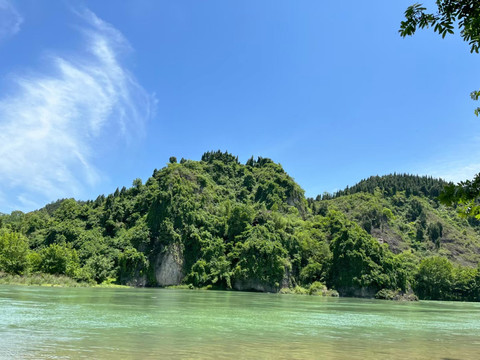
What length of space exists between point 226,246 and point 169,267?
16691mm

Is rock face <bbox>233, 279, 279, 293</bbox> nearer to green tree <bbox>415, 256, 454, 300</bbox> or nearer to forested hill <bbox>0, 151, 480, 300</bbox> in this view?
forested hill <bbox>0, 151, 480, 300</bbox>

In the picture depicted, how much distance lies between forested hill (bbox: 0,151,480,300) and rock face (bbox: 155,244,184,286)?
24cm

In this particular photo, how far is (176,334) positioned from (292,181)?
11939cm

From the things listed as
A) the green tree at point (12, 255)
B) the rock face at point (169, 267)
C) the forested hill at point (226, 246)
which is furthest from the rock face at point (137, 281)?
the green tree at point (12, 255)

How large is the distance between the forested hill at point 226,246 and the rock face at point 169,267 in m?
0.24

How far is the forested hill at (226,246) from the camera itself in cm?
8175

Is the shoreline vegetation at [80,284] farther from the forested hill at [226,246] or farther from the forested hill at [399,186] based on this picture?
the forested hill at [399,186]

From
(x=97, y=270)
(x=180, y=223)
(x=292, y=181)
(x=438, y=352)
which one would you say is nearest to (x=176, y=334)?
(x=438, y=352)

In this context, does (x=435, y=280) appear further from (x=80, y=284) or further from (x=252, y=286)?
(x=80, y=284)

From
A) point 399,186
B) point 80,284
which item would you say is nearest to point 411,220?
point 399,186

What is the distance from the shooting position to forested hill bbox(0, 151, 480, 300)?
81750 millimetres

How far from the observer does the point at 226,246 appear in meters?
98.7

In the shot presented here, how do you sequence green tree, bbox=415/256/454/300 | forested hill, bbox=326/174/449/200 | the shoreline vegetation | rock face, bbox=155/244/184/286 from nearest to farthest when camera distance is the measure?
the shoreline vegetation
rock face, bbox=155/244/184/286
green tree, bbox=415/256/454/300
forested hill, bbox=326/174/449/200

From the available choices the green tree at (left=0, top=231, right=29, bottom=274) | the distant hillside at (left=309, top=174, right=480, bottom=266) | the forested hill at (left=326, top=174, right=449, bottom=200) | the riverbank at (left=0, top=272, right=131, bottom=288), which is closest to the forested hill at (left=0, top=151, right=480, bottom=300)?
the green tree at (left=0, top=231, right=29, bottom=274)
